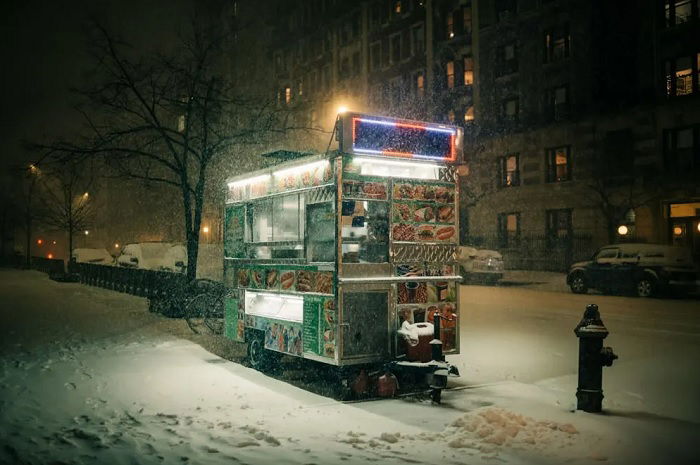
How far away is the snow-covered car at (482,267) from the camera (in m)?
31.3

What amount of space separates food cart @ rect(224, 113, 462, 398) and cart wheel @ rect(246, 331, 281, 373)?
226mm

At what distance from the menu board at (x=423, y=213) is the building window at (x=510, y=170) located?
33.4 metres

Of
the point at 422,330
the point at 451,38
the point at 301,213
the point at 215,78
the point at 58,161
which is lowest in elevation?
the point at 422,330

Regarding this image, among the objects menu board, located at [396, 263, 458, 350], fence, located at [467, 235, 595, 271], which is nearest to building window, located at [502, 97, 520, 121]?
fence, located at [467, 235, 595, 271]

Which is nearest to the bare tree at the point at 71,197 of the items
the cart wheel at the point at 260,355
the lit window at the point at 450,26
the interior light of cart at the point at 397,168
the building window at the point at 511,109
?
the building window at the point at 511,109

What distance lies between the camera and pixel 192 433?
6332 mm

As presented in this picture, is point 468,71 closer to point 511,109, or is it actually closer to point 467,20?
point 467,20

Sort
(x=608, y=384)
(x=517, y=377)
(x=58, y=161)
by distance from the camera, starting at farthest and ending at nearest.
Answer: (x=58, y=161) → (x=517, y=377) → (x=608, y=384)

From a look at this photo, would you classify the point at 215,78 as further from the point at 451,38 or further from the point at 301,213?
the point at 451,38

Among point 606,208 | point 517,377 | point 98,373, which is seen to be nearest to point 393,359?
point 517,377

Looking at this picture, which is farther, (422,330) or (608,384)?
(608,384)

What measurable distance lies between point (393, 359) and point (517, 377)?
2.24m

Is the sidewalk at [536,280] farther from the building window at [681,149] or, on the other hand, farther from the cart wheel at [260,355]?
the cart wheel at [260,355]

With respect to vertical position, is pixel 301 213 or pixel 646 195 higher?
pixel 646 195
